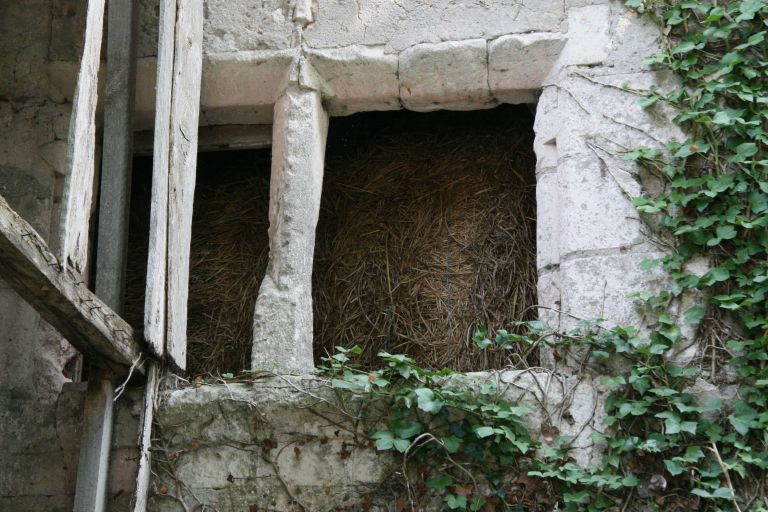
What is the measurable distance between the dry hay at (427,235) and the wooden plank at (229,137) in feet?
1.33

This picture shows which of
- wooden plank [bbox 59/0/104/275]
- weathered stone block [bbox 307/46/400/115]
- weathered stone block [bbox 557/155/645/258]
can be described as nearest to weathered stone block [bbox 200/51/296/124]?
weathered stone block [bbox 307/46/400/115]

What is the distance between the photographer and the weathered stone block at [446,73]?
15.1 ft

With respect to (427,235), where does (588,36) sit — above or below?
above

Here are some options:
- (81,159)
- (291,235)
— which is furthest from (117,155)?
(291,235)

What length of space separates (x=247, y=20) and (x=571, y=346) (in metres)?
1.91

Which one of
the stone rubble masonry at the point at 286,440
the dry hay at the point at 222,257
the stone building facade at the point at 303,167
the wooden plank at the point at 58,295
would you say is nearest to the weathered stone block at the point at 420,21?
the stone building facade at the point at 303,167

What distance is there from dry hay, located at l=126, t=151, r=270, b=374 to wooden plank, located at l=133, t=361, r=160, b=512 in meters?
0.87

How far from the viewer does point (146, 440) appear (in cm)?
404

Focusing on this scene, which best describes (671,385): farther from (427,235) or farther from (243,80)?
(243,80)

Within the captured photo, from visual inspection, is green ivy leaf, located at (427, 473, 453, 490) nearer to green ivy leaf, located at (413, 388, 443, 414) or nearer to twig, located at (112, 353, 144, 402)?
green ivy leaf, located at (413, 388, 443, 414)

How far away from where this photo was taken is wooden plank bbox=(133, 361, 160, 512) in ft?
13.0

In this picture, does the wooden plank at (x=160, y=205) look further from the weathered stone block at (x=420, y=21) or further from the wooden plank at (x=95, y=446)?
the weathered stone block at (x=420, y=21)

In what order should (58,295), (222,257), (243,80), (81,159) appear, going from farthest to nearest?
(222,257)
(243,80)
(81,159)
(58,295)

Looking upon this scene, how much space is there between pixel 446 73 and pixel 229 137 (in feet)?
3.48
